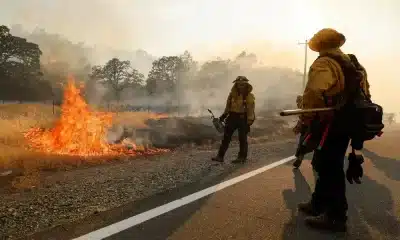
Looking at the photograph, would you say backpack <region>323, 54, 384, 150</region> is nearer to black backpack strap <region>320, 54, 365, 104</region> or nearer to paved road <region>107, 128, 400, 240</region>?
black backpack strap <region>320, 54, 365, 104</region>

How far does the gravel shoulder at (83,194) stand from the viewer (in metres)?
3.25

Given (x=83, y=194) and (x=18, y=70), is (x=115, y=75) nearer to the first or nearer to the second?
(x=18, y=70)

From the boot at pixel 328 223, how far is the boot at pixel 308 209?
0.24 metres

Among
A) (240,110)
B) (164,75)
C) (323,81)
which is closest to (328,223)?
(323,81)

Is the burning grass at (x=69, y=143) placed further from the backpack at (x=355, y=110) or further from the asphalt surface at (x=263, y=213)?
the backpack at (x=355, y=110)

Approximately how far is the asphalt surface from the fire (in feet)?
19.3

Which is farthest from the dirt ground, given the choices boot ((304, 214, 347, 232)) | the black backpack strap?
the black backpack strap

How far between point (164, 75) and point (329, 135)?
130 ft

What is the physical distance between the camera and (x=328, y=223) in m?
3.33

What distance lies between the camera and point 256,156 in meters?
7.96

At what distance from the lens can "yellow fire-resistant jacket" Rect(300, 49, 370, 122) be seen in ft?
10.6

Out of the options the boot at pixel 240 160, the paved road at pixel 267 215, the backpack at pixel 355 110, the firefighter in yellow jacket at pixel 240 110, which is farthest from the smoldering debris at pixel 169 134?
the backpack at pixel 355 110

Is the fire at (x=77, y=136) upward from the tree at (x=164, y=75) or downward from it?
downward

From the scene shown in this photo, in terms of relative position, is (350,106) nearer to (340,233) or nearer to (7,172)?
(340,233)
